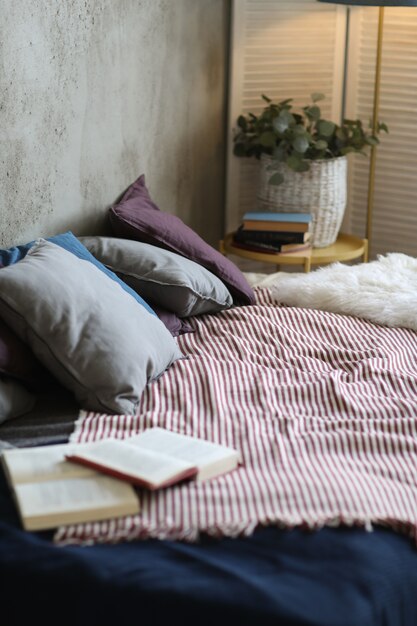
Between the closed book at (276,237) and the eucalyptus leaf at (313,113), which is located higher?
the eucalyptus leaf at (313,113)

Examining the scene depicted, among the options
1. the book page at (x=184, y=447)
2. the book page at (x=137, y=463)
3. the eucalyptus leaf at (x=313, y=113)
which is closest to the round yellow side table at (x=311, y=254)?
the eucalyptus leaf at (x=313, y=113)

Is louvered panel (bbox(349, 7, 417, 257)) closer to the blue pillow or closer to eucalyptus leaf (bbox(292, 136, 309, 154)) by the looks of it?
eucalyptus leaf (bbox(292, 136, 309, 154))

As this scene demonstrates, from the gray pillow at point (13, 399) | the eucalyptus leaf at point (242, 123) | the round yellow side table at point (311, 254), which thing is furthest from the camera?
the eucalyptus leaf at point (242, 123)

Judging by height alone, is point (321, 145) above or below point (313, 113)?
below

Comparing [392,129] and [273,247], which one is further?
[392,129]

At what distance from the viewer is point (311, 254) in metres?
3.40

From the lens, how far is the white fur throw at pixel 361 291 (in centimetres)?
268

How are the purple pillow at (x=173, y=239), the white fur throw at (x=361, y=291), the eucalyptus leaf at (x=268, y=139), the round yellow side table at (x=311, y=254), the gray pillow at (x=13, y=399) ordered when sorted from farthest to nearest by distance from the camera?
the eucalyptus leaf at (x=268, y=139), the round yellow side table at (x=311, y=254), the purple pillow at (x=173, y=239), the white fur throw at (x=361, y=291), the gray pillow at (x=13, y=399)

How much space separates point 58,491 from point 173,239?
1.29 m

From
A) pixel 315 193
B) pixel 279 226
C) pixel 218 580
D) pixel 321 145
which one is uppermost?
pixel 321 145

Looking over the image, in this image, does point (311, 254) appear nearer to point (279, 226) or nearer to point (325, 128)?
point (279, 226)

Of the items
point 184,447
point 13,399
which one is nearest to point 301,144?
point 13,399

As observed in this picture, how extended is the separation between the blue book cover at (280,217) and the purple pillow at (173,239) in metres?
0.55

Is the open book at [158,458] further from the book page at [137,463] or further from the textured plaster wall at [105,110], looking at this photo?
the textured plaster wall at [105,110]
